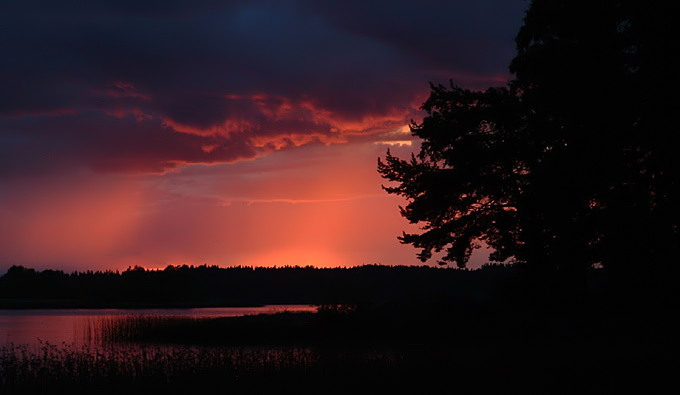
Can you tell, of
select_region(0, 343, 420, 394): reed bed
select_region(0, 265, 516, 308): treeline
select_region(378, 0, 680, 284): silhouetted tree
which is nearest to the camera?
select_region(0, 343, 420, 394): reed bed

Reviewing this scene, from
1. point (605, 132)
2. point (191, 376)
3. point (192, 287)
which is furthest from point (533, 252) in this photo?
point (192, 287)

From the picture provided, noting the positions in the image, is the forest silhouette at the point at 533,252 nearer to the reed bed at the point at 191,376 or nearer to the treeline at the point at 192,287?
the reed bed at the point at 191,376

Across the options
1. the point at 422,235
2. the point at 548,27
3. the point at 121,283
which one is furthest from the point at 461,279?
the point at 548,27

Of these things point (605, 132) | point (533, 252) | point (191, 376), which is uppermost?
point (605, 132)

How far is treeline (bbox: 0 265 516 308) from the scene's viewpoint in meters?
132

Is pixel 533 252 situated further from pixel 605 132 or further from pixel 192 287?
pixel 192 287

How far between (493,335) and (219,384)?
19627 millimetres

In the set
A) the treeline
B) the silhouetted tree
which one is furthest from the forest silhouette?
the treeline

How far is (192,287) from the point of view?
141 m

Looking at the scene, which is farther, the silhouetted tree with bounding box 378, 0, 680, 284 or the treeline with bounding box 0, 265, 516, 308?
the treeline with bounding box 0, 265, 516, 308

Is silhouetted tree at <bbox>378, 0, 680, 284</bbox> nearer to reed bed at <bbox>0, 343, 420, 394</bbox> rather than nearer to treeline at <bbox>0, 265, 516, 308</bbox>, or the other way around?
reed bed at <bbox>0, 343, 420, 394</bbox>

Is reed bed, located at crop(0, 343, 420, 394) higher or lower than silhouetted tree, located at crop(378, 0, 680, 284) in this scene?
lower

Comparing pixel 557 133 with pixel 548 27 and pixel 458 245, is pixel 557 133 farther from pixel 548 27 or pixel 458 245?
pixel 458 245

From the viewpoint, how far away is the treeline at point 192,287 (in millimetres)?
131875
